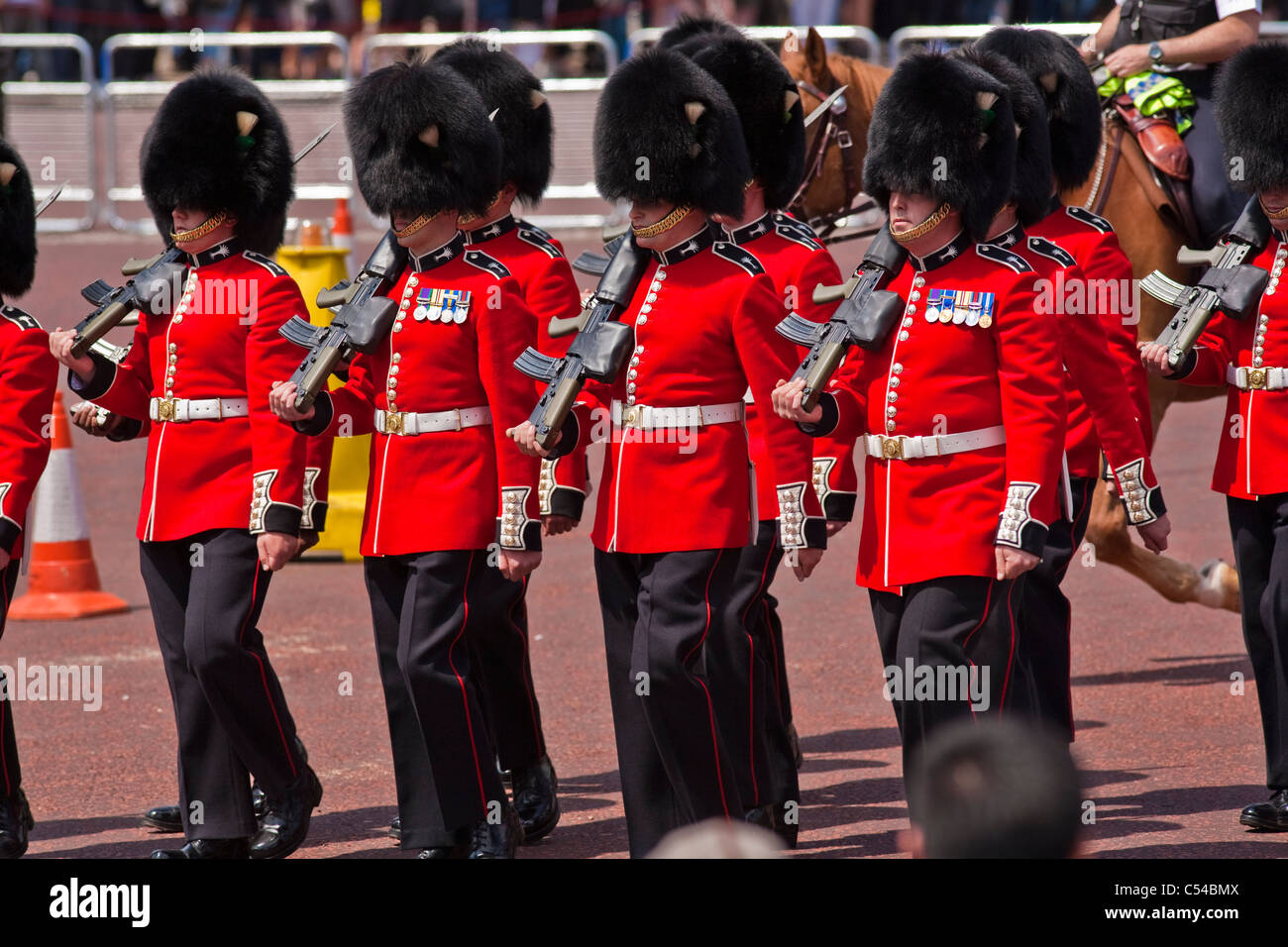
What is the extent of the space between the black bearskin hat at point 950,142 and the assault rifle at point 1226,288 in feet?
2.58

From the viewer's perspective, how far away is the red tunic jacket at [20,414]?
5090 millimetres

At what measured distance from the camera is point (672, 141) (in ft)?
15.8

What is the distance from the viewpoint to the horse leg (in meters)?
6.94

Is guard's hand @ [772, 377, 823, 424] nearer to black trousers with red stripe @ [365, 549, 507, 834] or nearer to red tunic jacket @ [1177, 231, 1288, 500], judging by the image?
black trousers with red stripe @ [365, 549, 507, 834]

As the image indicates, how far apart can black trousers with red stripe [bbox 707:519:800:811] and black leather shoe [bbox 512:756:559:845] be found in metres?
0.58

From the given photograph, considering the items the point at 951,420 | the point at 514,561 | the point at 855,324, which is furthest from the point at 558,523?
the point at 951,420

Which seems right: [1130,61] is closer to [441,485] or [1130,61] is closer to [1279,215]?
[1279,215]

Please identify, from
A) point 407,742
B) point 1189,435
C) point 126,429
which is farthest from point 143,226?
point 407,742

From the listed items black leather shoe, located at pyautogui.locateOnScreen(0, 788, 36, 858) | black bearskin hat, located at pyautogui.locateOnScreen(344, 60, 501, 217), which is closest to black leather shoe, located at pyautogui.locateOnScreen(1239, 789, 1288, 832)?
black bearskin hat, located at pyautogui.locateOnScreen(344, 60, 501, 217)

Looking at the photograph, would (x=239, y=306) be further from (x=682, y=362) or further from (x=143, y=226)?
(x=143, y=226)

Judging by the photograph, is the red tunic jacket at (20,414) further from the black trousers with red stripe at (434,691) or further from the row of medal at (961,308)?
the row of medal at (961,308)

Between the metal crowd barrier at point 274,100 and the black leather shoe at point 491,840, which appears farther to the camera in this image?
the metal crowd barrier at point 274,100

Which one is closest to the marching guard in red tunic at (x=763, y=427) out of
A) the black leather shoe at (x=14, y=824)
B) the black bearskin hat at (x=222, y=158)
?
the black bearskin hat at (x=222, y=158)

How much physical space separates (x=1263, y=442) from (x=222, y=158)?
8.91 ft
